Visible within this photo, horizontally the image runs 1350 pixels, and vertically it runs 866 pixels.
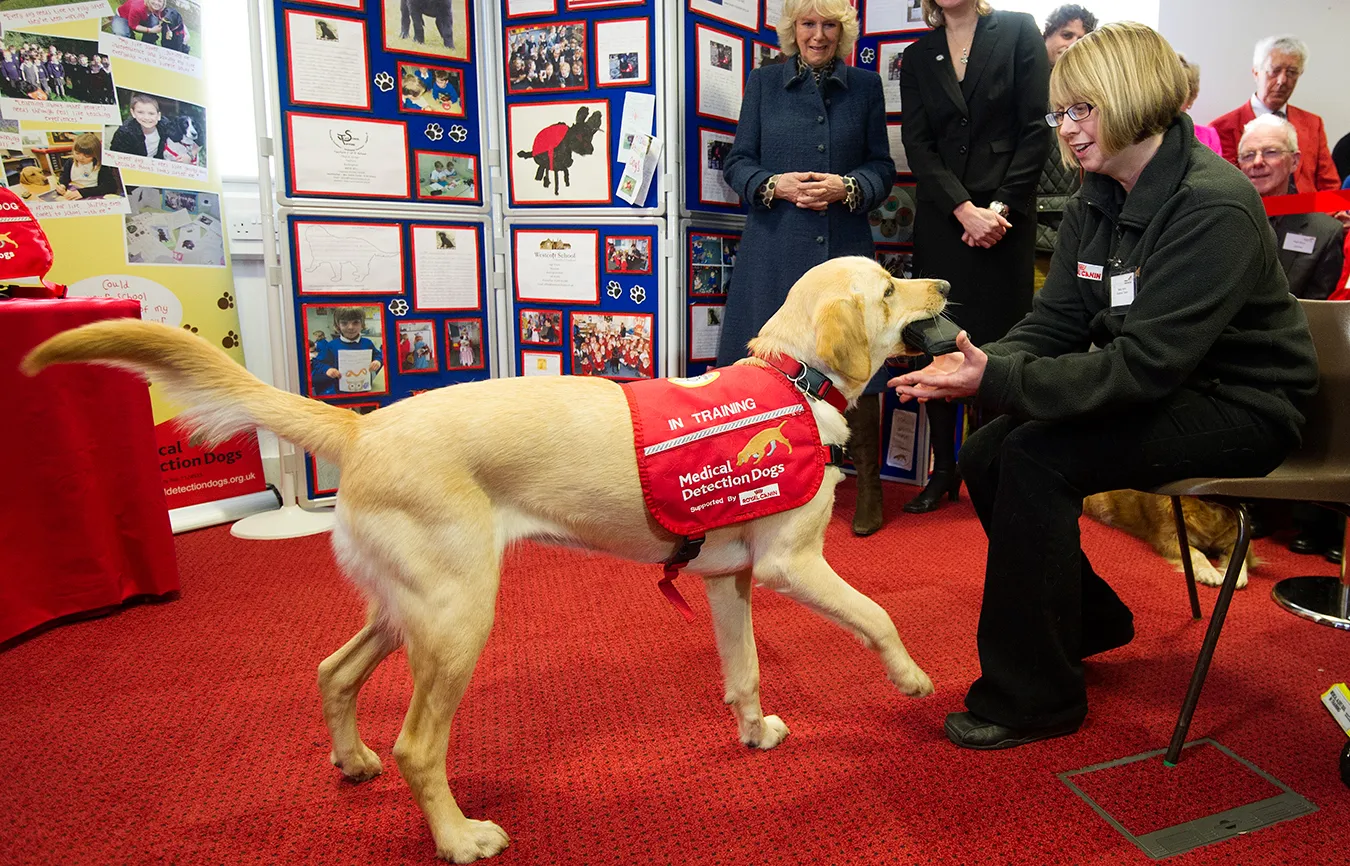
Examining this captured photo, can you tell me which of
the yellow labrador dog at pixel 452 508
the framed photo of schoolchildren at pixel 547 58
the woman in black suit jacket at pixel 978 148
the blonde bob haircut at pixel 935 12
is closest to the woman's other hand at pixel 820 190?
the woman in black suit jacket at pixel 978 148

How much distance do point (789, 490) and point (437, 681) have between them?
0.83 metres

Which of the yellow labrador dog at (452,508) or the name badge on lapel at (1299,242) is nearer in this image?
the yellow labrador dog at (452,508)

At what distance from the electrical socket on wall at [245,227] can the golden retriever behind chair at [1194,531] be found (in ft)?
13.8

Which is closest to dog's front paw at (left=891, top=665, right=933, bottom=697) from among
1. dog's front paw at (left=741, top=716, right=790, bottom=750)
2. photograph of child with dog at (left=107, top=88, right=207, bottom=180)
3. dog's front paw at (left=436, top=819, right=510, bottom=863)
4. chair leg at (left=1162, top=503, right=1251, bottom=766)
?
dog's front paw at (left=741, top=716, right=790, bottom=750)

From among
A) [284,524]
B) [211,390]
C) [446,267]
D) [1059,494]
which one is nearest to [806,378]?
[1059,494]

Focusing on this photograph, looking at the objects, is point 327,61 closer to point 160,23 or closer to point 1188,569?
point 160,23

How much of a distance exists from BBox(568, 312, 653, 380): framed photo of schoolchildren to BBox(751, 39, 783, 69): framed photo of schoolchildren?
4.77ft

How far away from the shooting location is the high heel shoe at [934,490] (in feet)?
14.3

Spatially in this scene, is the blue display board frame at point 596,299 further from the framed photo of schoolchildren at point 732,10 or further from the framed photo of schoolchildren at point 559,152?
the framed photo of schoolchildren at point 732,10

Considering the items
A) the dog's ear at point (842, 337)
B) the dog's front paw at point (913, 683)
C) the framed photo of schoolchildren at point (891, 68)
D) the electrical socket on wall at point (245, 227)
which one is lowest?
the dog's front paw at point (913, 683)

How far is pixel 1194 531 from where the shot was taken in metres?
3.47

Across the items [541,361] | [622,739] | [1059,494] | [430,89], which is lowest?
[622,739]

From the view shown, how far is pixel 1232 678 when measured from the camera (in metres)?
2.50

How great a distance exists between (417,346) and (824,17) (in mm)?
2449
